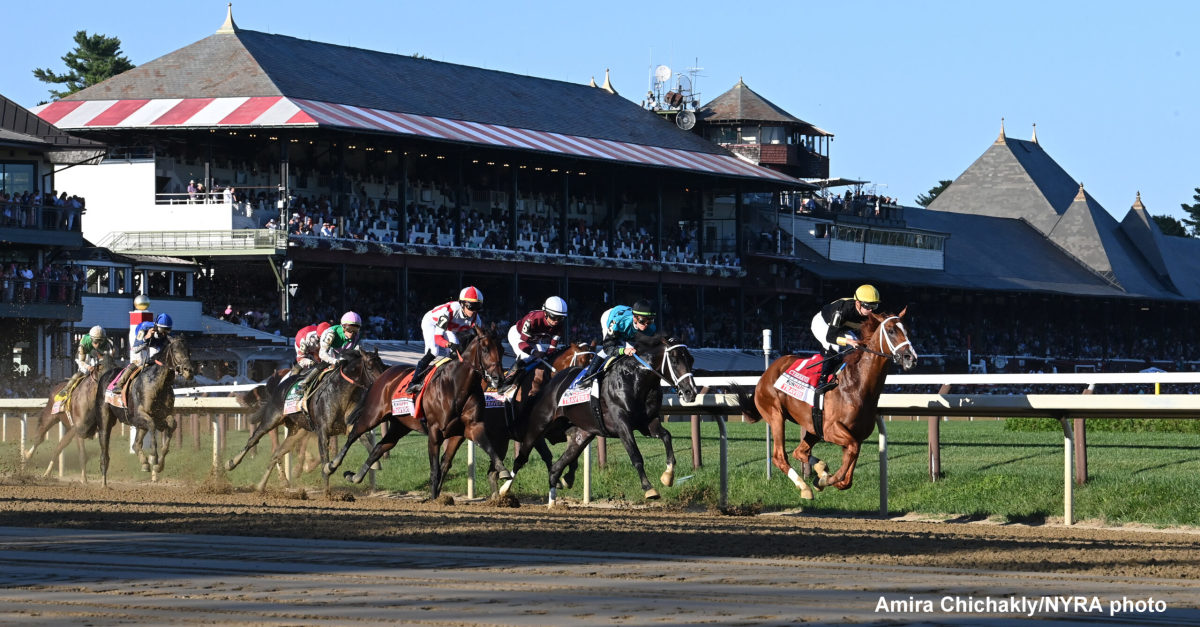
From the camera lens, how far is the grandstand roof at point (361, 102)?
42750mm

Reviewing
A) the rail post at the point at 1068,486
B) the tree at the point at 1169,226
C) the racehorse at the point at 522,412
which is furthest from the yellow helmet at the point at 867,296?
the tree at the point at 1169,226

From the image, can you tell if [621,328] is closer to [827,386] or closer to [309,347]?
[827,386]

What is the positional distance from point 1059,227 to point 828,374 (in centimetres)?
6147

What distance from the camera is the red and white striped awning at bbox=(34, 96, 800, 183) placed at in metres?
41.6

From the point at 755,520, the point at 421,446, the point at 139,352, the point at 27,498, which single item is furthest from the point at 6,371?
the point at 755,520

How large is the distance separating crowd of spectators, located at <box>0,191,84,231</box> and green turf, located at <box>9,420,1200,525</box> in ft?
49.0

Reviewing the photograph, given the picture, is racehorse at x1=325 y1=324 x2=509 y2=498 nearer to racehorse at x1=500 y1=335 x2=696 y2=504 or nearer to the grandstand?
racehorse at x1=500 y1=335 x2=696 y2=504

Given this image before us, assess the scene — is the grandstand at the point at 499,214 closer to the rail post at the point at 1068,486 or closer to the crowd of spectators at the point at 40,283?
the crowd of spectators at the point at 40,283

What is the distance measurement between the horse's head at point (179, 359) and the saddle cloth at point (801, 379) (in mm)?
6708

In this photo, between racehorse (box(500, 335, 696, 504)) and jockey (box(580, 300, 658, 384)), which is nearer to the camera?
racehorse (box(500, 335, 696, 504))

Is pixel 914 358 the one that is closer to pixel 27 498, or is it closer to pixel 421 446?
pixel 27 498

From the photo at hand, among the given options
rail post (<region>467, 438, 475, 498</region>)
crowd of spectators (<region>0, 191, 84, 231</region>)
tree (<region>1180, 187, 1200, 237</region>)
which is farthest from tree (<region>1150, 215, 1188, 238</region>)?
rail post (<region>467, 438, 475, 498</region>)

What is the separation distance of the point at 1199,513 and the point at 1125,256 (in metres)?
60.6

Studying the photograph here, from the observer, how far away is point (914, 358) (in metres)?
13.0
